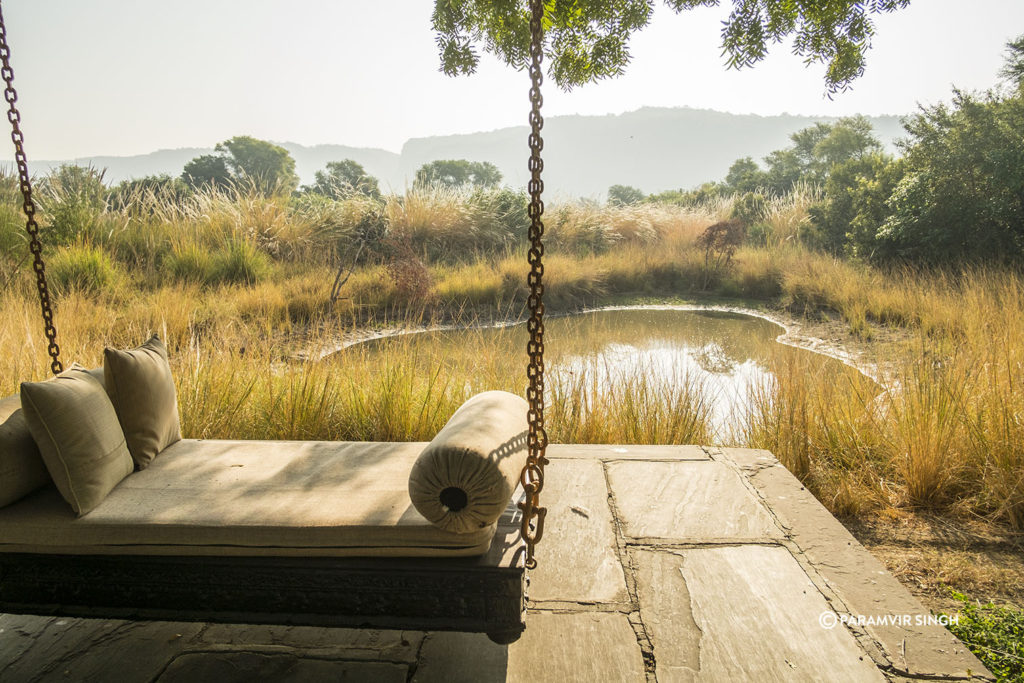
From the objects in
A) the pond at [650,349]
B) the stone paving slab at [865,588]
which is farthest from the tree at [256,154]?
the stone paving slab at [865,588]

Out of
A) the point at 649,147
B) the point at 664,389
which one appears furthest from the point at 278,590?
the point at 649,147

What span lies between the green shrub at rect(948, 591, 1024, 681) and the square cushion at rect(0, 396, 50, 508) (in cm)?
245

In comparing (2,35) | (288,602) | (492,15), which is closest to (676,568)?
(288,602)

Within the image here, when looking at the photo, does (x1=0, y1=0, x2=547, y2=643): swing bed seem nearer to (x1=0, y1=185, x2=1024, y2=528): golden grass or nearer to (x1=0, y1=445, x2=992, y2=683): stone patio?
(x1=0, y1=445, x2=992, y2=683): stone patio

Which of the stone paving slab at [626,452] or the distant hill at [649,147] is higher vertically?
the distant hill at [649,147]

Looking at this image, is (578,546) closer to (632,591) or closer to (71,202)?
(632,591)

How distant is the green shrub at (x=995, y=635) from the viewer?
156cm

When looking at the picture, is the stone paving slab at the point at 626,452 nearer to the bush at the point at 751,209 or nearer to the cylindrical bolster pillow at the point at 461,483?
the cylindrical bolster pillow at the point at 461,483

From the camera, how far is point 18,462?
130 cm

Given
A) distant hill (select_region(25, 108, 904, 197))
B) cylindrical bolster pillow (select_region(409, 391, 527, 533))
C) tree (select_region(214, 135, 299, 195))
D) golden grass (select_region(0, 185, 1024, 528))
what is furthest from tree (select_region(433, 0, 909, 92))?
distant hill (select_region(25, 108, 904, 197))

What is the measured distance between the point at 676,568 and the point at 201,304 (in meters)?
5.49

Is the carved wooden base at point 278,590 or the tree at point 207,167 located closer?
the carved wooden base at point 278,590

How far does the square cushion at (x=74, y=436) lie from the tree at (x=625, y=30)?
2743 mm

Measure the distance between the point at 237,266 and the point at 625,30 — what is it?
228 inches
